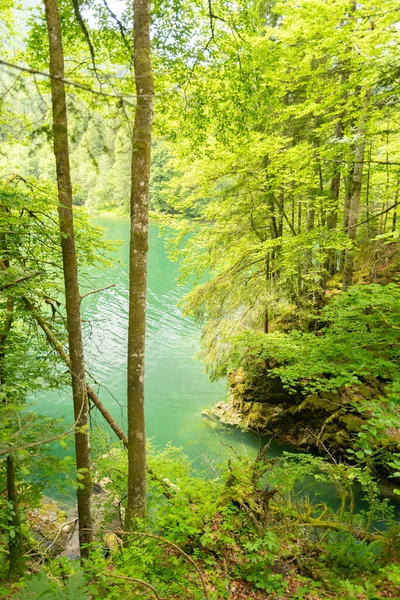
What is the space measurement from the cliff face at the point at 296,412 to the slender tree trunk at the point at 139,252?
4905 millimetres

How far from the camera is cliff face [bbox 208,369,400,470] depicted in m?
8.00

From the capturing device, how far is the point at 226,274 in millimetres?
10406

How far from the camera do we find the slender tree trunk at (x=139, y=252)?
11.0 ft

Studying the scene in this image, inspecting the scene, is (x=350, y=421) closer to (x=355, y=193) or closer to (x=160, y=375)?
(x=355, y=193)

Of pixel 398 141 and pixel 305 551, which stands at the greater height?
pixel 398 141

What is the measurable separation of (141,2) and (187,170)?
620 centimetres

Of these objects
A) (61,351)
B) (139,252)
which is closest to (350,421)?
(61,351)

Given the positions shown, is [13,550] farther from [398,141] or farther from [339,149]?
[398,141]

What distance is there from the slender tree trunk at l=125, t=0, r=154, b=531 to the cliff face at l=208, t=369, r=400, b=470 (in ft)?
16.1

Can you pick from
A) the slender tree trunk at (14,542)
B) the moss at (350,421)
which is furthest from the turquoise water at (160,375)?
the moss at (350,421)

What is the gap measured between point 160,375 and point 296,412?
6.33 meters

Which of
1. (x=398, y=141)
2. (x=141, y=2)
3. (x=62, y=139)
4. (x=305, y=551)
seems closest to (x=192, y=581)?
(x=305, y=551)

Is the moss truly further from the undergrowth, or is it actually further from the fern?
the fern

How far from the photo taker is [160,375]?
13867 mm
